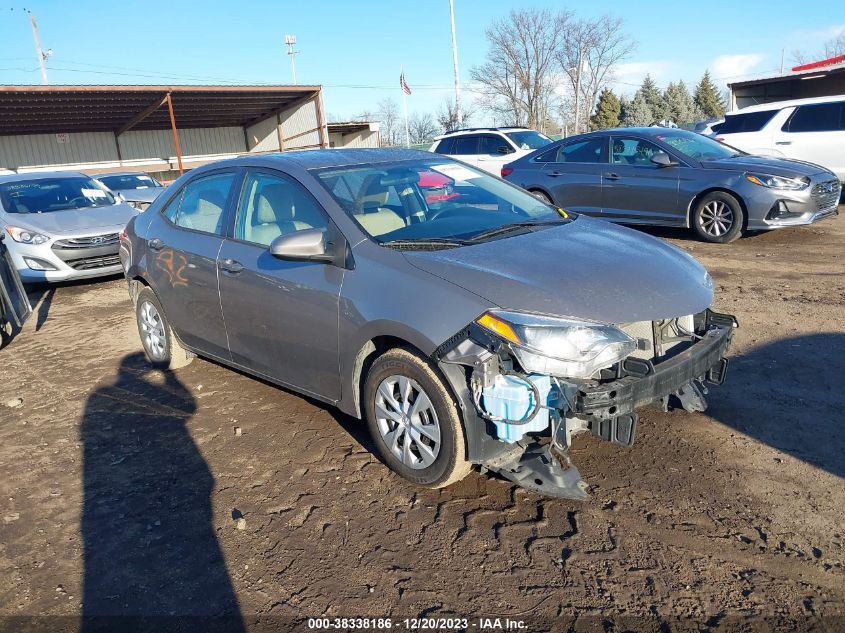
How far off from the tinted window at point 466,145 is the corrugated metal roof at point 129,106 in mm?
13845

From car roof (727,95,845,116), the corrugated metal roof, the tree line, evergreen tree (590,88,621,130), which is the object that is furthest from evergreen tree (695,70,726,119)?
car roof (727,95,845,116)

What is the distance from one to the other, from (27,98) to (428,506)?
26.1 meters

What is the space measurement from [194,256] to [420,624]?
9.93ft

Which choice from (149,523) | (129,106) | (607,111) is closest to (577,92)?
(607,111)

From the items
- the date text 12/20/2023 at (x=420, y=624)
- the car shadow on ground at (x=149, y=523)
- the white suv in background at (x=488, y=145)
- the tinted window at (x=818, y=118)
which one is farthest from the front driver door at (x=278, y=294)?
the tinted window at (x=818, y=118)

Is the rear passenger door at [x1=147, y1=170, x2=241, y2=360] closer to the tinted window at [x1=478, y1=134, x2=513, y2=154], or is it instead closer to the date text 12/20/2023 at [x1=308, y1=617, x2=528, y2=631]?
the date text 12/20/2023 at [x1=308, y1=617, x2=528, y2=631]

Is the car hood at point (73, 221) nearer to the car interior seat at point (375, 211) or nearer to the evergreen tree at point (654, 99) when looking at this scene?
the car interior seat at point (375, 211)

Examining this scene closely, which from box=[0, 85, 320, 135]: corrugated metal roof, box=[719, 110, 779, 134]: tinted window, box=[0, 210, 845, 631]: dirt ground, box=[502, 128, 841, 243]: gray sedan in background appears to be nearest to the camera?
box=[0, 210, 845, 631]: dirt ground

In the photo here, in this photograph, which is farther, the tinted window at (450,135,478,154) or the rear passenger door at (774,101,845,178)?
the tinted window at (450,135,478,154)

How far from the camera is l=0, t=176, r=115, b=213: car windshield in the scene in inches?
384

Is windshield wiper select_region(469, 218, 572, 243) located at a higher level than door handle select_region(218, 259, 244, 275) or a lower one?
higher

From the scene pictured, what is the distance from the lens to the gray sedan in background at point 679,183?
8.79 meters

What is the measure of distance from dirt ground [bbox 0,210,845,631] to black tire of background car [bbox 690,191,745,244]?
4.43 m

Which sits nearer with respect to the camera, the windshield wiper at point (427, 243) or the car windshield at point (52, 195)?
the windshield wiper at point (427, 243)
